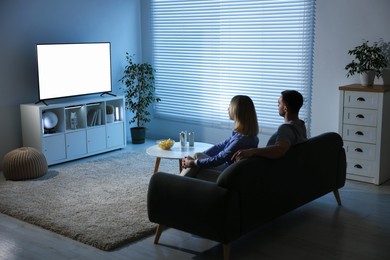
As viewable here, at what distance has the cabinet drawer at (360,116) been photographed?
5.15 m

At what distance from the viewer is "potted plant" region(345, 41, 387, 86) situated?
5266 mm

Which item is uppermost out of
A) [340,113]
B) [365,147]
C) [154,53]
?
[154,53]

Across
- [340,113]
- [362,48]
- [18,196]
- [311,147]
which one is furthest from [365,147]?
[18,196]

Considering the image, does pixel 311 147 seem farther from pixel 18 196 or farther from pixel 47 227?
pixel 18 196

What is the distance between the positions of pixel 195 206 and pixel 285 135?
851mm

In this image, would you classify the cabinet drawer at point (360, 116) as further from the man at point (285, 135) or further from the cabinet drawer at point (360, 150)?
the man at point (285, 135)

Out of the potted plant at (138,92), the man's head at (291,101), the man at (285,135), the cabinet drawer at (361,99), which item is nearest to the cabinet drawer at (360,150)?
the cabinet drawer at (361,99)

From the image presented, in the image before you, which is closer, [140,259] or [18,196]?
[140,259]

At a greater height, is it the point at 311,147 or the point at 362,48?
the point at 362,48

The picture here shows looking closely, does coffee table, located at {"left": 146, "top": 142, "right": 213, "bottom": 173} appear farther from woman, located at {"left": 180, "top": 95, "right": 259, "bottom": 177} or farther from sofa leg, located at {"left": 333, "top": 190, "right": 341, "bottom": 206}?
sofa leg, located at {"left": 333, "top": 190, "right": 341, "bottom": 206}

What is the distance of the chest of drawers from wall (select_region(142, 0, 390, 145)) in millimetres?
413

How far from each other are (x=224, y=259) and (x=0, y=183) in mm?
2929

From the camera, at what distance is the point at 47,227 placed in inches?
161

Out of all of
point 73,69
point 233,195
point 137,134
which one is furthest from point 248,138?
point 137,134
